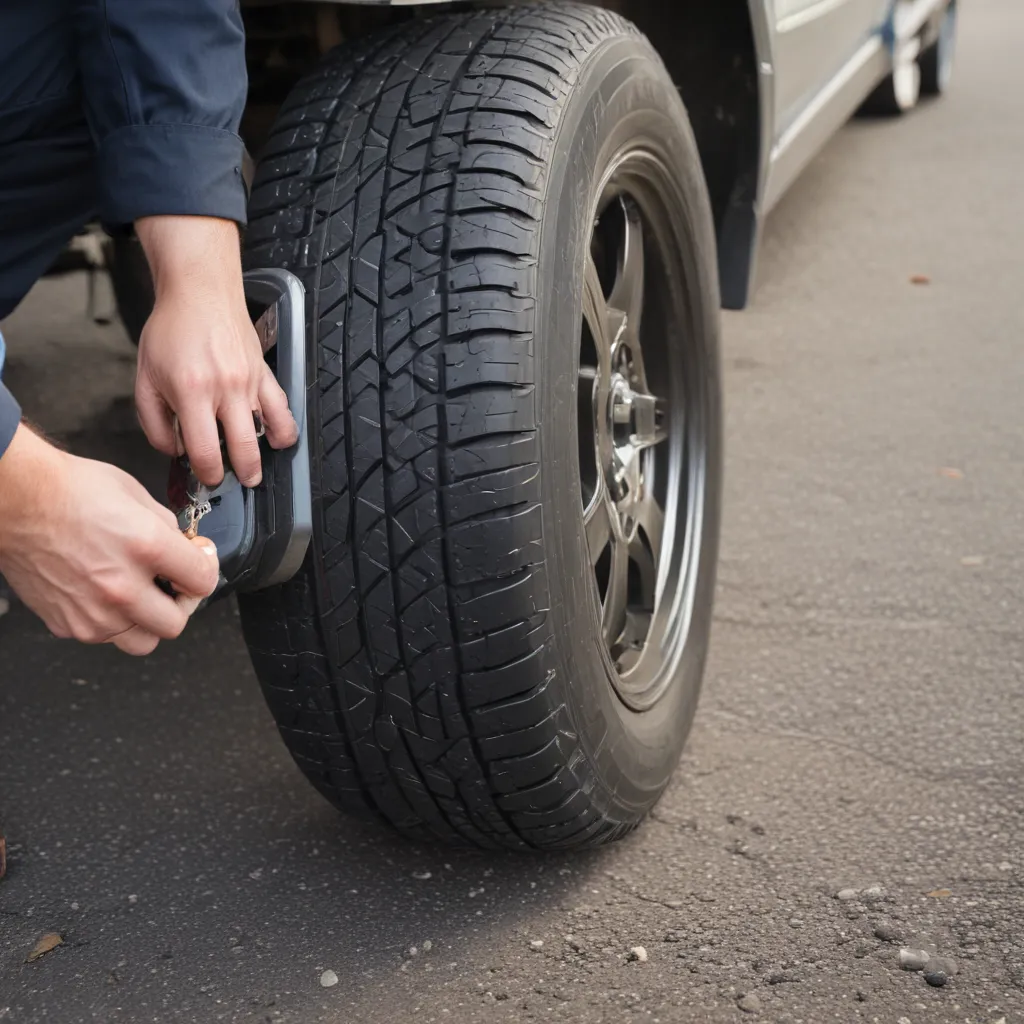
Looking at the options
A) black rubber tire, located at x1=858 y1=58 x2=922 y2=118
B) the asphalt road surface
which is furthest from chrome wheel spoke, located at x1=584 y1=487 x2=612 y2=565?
black rubber tire, located at x1=858 y1=58 x2=922 y2=118

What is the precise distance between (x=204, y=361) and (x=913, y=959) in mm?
1015

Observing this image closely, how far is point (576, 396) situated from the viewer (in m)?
1.40

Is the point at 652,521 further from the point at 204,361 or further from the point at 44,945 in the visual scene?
the point at 44,945

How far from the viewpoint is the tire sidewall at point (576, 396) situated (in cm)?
133

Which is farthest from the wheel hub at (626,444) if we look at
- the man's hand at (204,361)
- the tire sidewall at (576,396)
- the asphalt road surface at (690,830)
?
the man's hand at (204,361)

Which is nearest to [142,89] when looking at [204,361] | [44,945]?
[204,361]

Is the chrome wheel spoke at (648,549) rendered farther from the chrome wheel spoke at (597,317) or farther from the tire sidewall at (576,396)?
the chrome wheel spoke at (597,317)

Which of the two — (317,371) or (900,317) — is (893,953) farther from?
(900,317)

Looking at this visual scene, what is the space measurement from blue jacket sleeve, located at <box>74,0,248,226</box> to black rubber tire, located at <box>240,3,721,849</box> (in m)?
0.10

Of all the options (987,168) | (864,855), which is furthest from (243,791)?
(987,168)

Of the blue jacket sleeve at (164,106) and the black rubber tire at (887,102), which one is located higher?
the blue jacket sleeve at (164,106)

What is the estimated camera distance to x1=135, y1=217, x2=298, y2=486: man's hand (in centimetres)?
122

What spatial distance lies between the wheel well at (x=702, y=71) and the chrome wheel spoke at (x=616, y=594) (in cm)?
79

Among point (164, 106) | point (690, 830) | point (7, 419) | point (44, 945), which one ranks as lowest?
point (690, 830)
